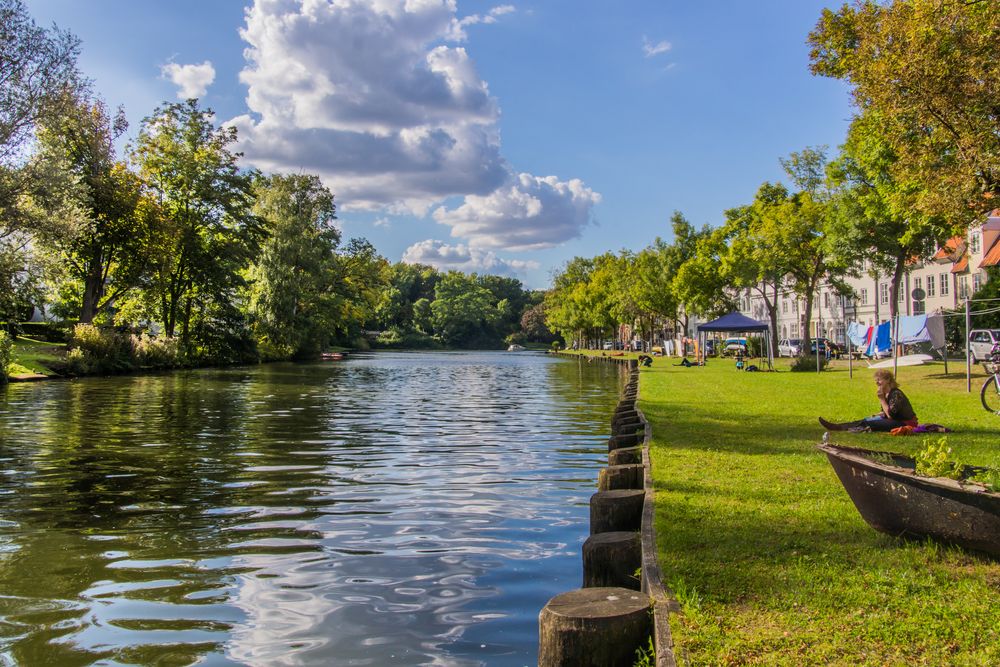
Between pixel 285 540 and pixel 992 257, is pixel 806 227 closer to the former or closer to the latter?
pixel 992 257

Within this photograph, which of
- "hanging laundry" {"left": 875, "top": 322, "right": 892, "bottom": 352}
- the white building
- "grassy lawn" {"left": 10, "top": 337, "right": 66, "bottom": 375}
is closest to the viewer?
"hanging laundry" {"left": 875, "top": 322, "right": 892, "bottom": 352}

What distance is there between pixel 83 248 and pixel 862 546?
162 ft

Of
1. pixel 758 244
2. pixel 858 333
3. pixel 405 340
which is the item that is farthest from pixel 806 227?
pixel 405 340

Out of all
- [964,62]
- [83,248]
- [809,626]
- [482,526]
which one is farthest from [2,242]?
[809,626]

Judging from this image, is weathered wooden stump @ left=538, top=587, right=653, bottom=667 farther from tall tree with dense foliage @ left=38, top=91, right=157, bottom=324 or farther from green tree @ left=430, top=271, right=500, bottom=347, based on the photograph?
green tree @ left=430, top=271, right=500, bottom=347

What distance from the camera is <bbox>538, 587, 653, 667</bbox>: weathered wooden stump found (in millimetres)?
4293

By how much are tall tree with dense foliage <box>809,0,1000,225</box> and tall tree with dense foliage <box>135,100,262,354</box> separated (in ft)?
146

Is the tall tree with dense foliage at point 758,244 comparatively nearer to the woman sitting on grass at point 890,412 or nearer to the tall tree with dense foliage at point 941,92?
the tall tree with dense foliage at point 941,92

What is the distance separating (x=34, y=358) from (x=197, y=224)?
18.7 m

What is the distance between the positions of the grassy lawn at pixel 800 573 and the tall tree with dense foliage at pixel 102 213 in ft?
134

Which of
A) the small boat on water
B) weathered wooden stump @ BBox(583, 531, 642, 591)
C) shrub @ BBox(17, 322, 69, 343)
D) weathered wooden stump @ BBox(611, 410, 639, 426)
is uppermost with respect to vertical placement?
shrub @ BBox(17, 322, 69, 343)

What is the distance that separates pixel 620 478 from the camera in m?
8.73

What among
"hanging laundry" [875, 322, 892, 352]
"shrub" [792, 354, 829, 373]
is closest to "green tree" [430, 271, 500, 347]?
"shrub" [792, 354, 829, 373]

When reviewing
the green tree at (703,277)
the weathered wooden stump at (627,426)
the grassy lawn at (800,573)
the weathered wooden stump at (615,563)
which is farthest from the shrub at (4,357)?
the green tree at (703,277)
